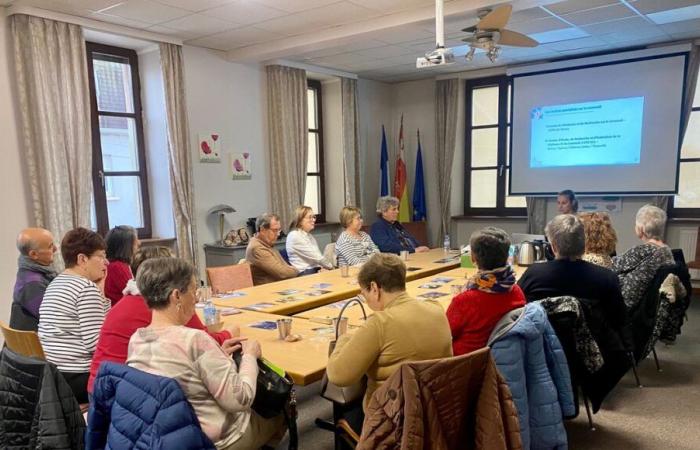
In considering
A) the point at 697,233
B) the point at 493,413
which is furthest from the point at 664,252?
the point at 697,233

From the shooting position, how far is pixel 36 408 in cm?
178

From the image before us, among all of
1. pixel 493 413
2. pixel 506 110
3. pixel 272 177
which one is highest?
pixel 506 110

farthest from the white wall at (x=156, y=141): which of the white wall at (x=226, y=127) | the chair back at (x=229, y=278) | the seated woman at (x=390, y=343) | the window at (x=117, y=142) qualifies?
the seated woman at (x=390, y=343)

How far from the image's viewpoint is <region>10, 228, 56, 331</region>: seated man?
8.43 feet

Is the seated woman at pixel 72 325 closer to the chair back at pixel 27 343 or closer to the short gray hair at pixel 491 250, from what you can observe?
the chair back at pixel 27 343

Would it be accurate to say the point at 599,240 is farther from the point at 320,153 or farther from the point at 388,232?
the point at 320,153

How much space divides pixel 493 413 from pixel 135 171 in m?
4.78

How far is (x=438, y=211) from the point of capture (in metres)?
7.49

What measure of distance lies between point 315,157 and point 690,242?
4.76 metres

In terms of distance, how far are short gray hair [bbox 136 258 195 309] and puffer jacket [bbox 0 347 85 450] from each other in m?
0.46

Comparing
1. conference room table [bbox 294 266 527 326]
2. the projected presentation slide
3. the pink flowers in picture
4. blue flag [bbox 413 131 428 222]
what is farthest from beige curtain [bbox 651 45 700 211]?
the pink flowers in picture

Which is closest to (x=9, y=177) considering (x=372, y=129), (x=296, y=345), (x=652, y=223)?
(x=296, y=345)

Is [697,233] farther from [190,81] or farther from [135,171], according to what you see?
[135,171]

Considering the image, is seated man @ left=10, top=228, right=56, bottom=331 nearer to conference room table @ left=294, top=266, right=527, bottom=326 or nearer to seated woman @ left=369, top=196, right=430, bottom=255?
conference room table @ left=294, top=266, right=527, bottom=326
